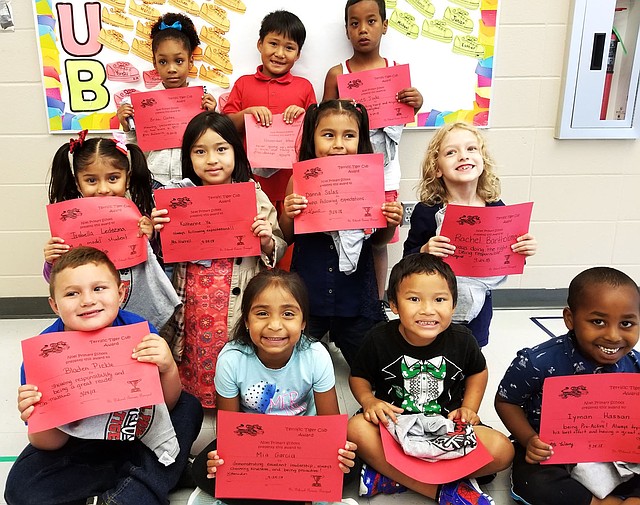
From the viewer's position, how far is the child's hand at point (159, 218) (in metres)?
1.87

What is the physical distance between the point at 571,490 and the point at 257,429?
846 millimetres

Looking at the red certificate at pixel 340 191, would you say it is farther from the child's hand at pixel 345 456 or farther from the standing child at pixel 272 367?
the child's hand at pixel 345 456

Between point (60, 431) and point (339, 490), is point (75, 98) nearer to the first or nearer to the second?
point (60, 431)

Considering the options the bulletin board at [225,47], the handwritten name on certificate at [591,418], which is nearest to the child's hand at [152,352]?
the handwritten name on certificate at [591,418]

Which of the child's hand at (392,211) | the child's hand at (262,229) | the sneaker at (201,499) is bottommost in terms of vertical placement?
the sneaker at (201,499)

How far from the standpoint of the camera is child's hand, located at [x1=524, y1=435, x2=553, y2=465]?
1470 mm

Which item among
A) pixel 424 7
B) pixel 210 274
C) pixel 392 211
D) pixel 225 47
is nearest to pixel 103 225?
pixel 210 274

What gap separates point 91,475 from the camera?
1.51 meters

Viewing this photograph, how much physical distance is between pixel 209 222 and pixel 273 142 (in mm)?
556

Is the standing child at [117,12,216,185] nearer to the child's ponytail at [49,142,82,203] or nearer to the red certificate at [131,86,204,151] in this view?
the red certificate at [131,86,204,151]

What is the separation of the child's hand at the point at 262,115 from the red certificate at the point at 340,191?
1.58ft

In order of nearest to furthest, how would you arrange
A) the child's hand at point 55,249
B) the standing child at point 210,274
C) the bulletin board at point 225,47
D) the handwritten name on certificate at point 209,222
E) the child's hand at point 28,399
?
the child's hand at point 28,399 → the child's hand at point 55,249 → the handwritten name on certificate at point 209,222 → the standing child at point 210,274 → the bulletin board at point 225,47

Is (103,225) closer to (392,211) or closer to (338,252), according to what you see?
(338,252)

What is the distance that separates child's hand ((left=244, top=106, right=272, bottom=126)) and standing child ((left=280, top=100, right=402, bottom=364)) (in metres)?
0.25
